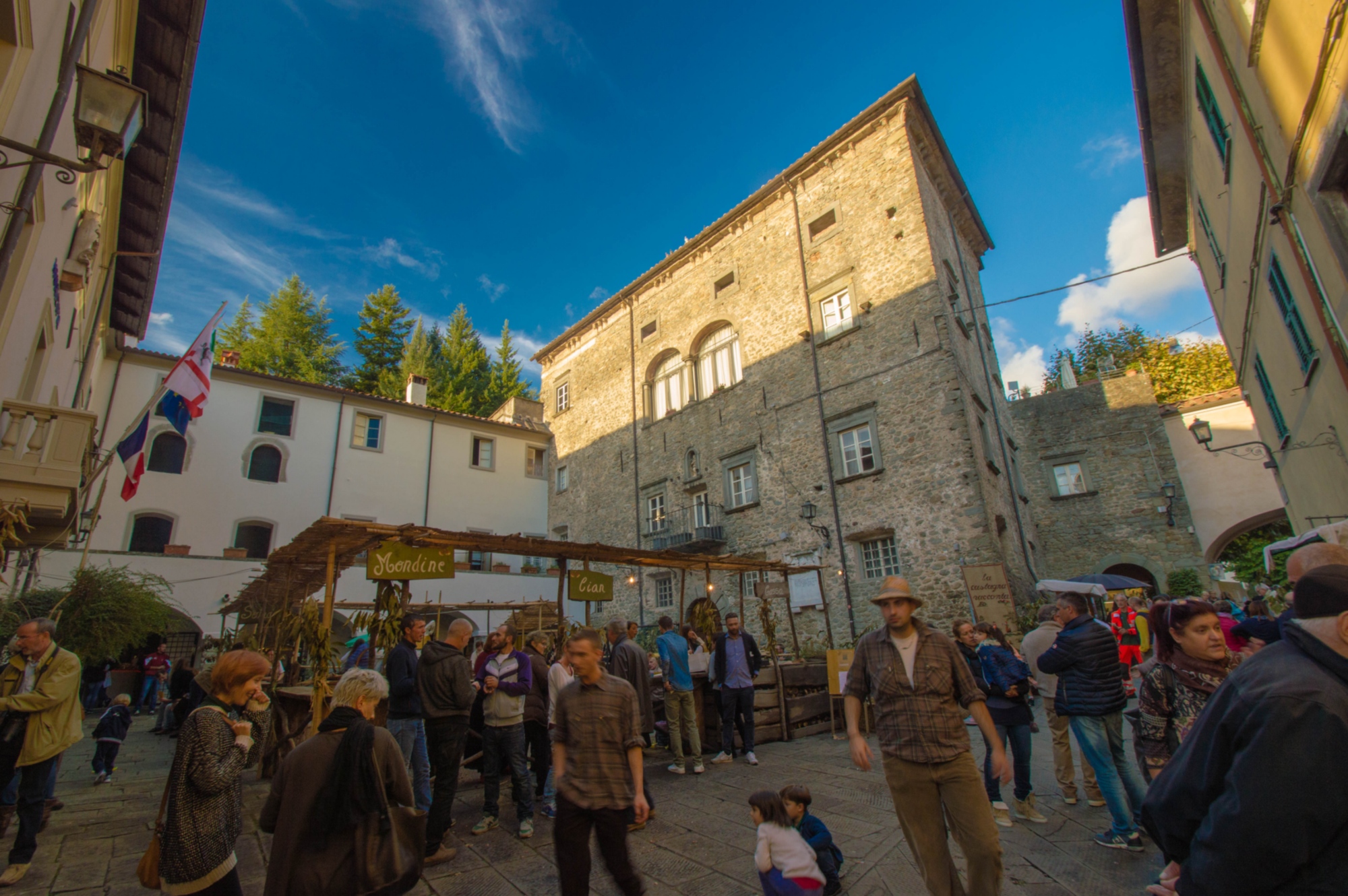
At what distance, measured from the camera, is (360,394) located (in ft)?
70.3

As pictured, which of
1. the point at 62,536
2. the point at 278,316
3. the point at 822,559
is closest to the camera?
the point at 62,536

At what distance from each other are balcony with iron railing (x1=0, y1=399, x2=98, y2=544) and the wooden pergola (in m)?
2.00

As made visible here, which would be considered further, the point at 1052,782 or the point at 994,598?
the point at 994,598

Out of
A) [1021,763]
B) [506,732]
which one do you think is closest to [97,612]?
[506,732]

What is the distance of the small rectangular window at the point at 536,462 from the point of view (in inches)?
1011

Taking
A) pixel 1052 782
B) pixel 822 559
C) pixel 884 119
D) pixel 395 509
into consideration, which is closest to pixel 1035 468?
pixel 822 559

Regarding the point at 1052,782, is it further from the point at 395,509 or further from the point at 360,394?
the point at 360,394

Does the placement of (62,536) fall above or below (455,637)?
above

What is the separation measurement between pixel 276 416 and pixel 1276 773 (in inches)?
934

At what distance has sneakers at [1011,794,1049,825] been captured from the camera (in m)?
4.79

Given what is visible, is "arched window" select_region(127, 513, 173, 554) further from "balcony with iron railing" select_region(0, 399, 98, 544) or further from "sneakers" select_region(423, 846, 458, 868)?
"sneakers" select_region(423, 846, 458, 868)

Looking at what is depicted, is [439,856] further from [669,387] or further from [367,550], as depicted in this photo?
[669,387]

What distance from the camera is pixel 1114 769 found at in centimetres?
420

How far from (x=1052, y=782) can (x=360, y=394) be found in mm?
22035
